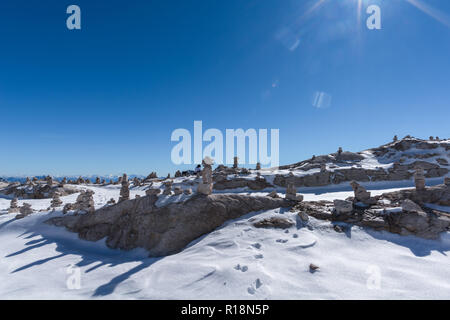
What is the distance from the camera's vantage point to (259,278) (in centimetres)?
650

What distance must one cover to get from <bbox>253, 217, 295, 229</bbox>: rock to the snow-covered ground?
386 millimetres

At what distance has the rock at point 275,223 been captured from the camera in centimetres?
1069

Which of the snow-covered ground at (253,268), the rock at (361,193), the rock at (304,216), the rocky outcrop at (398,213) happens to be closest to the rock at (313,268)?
the snow-covered ground at (253,268)

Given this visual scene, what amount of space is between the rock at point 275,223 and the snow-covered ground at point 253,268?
39 centimetres

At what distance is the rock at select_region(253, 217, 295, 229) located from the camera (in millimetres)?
10688

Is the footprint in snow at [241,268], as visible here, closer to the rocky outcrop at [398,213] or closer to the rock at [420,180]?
the rocky outcrop at [398,213]

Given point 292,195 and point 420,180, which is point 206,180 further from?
point 420,180

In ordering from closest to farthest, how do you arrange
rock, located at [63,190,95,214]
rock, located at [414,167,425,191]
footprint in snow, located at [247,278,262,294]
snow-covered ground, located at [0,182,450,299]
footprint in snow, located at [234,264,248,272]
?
1. footprint in snow, located at [247,278,262,294]
2. snow-covered ground, located at [0,182,450,299]
3. footprint in snow, located at [234,264,248,272]
4. rock, located at [414,167,425,191]
5. rock, located at [63,190,95,214]

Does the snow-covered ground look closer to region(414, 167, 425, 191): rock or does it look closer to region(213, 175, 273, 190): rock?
region(414, 167, 425, 191): rock

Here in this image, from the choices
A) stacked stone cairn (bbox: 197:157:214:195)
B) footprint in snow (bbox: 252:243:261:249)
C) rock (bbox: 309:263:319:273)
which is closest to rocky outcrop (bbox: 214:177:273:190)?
stacked stone cairn (bbox: 197:157:214:195)

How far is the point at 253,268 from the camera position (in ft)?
23.2
